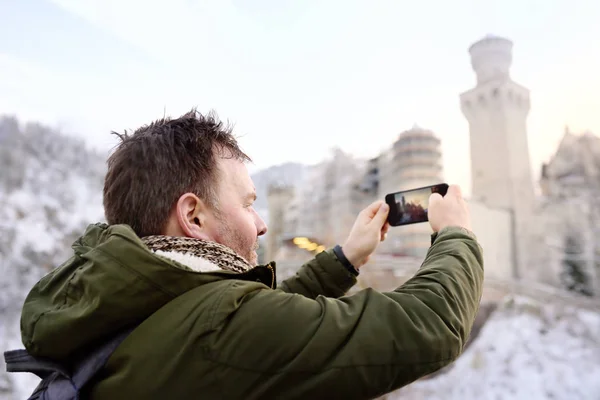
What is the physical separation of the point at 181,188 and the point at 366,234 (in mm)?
376

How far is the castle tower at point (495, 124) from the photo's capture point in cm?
1193

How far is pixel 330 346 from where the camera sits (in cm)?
39

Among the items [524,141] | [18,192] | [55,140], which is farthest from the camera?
[524,141]

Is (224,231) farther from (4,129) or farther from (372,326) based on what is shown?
(4,129)

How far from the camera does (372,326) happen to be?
0.40 meters

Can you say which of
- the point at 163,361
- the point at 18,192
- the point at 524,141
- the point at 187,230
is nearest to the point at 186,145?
the point at 187,230

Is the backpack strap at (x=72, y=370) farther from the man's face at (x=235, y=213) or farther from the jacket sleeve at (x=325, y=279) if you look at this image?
the jacket sleeve at (x=325, y=279)

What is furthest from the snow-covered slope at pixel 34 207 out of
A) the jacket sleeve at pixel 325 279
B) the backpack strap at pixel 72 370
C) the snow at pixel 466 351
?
the backpack strap at pixel 72 370

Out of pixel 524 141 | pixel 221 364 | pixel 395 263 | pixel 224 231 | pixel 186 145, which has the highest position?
pixel 524 141

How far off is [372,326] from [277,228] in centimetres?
1625

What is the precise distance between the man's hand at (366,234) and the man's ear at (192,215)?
0.34 meters

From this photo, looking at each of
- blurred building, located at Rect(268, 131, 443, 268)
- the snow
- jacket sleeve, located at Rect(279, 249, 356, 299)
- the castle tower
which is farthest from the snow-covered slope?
the castle tower

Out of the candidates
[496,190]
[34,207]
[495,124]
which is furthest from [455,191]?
[495,124]

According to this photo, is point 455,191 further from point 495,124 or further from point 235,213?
point 495,124
